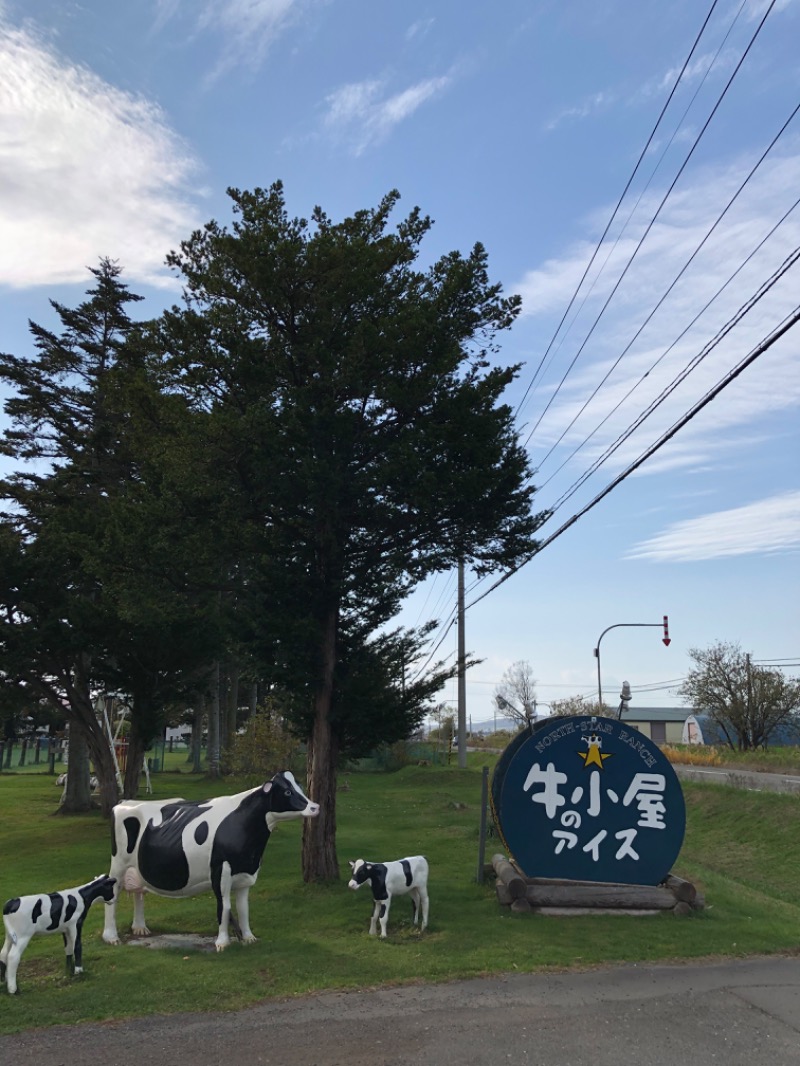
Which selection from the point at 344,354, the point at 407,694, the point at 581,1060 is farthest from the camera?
the point at 407,694

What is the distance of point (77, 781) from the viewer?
28.7 m

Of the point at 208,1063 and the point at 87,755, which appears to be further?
the point at 87,755

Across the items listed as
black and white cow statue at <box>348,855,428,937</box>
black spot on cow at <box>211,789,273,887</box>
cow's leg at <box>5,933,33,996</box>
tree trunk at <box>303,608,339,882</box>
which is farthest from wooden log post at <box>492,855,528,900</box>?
cow's leg at <box>5,933,33,996</box>

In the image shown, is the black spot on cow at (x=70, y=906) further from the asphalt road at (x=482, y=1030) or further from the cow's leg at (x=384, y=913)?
the cow's leg at (x=384, y=913)

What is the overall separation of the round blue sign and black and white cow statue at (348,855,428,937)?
67.0 inches

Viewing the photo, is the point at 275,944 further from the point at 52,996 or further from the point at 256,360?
the point at 256,360

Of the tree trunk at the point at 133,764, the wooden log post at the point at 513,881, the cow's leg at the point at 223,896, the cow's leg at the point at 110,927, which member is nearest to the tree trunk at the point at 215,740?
the tree trunk at the point at 133,764

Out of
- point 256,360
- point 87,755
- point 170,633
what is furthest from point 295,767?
point 256,360

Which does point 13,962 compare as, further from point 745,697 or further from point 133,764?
point 745,697

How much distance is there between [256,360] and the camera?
14188 millimetres

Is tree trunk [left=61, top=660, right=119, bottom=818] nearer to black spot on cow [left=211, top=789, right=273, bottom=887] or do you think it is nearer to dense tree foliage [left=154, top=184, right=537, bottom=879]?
dense tree foliage [left=154, top=184, right=537, bottom=879]

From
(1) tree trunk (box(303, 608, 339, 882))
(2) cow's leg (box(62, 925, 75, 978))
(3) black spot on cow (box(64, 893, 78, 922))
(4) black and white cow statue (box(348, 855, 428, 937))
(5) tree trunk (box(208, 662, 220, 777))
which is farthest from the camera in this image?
(5) tree trunk (box(208, 662, 220, 777))

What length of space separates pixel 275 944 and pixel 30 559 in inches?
602

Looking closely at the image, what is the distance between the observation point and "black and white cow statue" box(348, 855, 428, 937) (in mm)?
10523
